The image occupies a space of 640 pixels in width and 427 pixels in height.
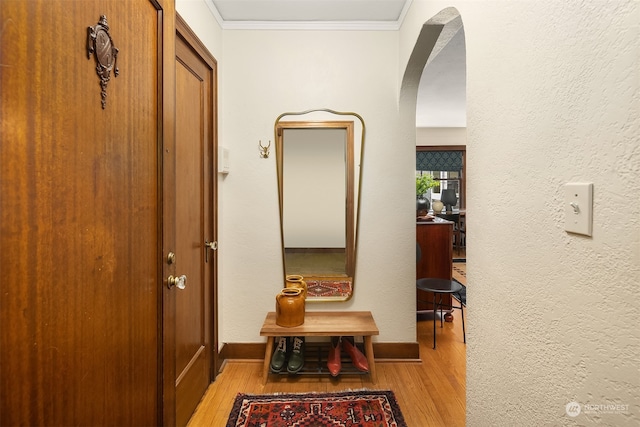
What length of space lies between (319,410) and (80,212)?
1.65 m

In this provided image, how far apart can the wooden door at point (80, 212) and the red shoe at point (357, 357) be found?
1.38 m

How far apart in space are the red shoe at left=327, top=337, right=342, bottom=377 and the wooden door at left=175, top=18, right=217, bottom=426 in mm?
777

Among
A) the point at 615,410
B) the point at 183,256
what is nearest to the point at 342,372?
the point at 183,256

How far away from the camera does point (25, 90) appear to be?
2.06ft

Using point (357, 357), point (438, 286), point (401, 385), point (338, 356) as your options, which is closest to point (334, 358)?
point (338, 356)

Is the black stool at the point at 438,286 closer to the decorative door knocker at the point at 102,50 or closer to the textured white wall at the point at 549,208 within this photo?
the textured white wall at the point at 549,208

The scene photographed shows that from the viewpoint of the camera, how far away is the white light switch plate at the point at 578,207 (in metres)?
0.68

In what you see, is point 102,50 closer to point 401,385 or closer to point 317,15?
point 317,15

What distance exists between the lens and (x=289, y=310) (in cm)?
214

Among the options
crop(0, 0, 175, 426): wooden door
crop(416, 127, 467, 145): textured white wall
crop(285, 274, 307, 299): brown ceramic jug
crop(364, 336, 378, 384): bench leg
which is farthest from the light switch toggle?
crop(416, 127, 467, 145): textured white wall

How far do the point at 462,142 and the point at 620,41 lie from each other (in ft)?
20.1

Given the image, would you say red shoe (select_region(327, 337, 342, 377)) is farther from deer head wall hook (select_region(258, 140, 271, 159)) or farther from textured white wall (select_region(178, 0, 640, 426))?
deer head wall hook (select_region(258, 140, 271, 159))

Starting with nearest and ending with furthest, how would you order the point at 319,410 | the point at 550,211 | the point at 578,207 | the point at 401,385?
the point at 578,207 < the point at 550,211 < the point at 319,410 < the point at 401,385

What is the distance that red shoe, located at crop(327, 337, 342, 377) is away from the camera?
6.97 ft
